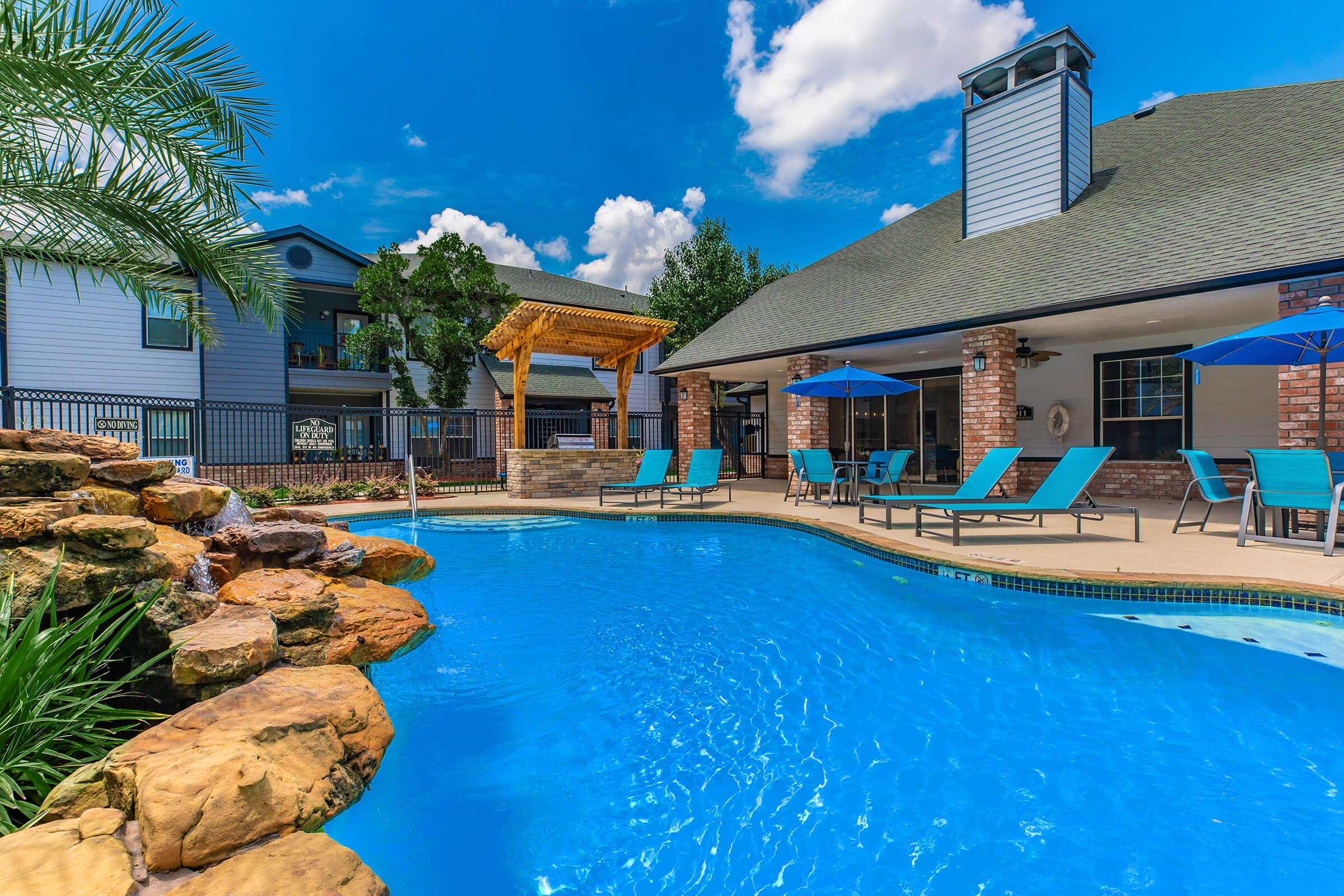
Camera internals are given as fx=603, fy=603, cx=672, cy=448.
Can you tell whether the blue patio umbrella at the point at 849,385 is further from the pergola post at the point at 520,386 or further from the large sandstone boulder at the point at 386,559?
the large sandstone boulder at the point at 386,559

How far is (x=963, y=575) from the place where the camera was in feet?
17.6

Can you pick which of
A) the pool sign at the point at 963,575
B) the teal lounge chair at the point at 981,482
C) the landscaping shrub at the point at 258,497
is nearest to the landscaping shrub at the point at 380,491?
the landscaping shrub at the point at 258,497

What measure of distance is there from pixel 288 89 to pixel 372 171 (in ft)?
38.9

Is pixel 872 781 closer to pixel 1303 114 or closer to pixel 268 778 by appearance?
pixel 268 778

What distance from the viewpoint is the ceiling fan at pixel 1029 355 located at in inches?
419

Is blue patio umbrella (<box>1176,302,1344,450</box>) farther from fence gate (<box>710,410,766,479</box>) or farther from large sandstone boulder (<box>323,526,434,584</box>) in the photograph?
Answer: fence gate (<box>710,410,766,479</box>)

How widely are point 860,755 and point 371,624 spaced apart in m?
3.04

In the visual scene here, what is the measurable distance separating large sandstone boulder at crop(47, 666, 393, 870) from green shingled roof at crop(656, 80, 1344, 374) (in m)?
9.63

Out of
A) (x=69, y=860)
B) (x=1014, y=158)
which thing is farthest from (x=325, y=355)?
(x=69, y=860)

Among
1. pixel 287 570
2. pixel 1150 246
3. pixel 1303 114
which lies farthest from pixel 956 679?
pixel 1303 114

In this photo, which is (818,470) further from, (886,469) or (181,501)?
(181,501)

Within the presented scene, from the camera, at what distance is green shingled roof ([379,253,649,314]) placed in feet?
77.0

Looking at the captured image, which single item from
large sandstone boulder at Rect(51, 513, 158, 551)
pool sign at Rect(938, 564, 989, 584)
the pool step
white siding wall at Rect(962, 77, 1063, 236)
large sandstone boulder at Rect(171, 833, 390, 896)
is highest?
white siding wall at Rect(962, 77, 1063, 236)

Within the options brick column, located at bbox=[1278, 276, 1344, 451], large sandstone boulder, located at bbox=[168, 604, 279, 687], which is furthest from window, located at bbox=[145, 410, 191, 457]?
brick column, located at bbox=[1278, 276, 1344, 451]
